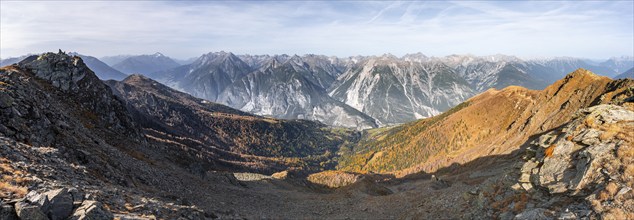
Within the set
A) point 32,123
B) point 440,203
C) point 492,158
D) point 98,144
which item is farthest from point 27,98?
point 492,158

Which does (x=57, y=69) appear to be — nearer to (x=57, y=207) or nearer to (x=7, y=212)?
(x=57, y=207)

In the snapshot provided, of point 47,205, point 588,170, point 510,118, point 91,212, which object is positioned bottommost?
point 510,118

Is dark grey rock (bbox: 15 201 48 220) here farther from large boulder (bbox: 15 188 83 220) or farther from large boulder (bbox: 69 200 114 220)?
large boulder (bbox: 69 200 114 220)

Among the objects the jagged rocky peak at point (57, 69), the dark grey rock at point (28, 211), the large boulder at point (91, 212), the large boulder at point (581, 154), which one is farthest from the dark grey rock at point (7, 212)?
the jagged rocky peak at point (57, 69)

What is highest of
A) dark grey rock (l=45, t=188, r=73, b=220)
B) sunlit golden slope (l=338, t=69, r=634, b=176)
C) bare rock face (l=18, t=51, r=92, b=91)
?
bare rock face (l=18, t=51, r=92, b=91)

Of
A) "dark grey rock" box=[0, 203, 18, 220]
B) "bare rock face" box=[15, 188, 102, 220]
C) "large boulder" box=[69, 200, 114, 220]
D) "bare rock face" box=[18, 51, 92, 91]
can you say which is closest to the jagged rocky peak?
"bare rock face" box=[18, 51, 92, 91]

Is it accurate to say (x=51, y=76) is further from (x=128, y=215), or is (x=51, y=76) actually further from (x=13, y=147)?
(x=128, y=215)

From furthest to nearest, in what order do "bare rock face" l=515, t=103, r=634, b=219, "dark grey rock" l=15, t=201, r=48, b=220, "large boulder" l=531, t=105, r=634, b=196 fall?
1. "large boulder" l=531, t=105, r=634, b=196
2. "bare rock face" l=515, t=103, r=634, b=219
3. "dark grey rock" l=15, t=201, r=48, b=220

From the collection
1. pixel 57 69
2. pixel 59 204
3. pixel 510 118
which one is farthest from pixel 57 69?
pixel 510 118

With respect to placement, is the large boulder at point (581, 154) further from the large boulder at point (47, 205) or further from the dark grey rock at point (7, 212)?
the dark grey rock at point (7, 212)
